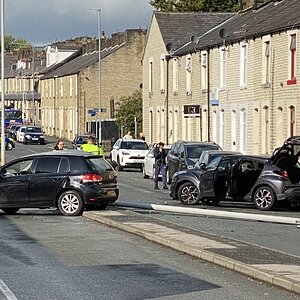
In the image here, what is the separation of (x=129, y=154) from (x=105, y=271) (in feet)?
115

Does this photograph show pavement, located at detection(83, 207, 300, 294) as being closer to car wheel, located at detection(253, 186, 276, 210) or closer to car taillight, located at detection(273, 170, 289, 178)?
car wheel, located at detection(253, 186, 276, 210)

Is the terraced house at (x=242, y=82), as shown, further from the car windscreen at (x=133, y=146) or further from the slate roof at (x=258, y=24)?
the car windscreen at (x=133, y=146)

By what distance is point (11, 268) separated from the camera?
13148mm

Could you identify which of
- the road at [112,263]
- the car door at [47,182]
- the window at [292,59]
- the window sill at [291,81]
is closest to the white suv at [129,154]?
the window sill at [291,81]

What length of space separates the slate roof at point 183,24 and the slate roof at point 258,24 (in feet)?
12.2

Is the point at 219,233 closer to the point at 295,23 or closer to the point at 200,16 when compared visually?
the point at 295,23

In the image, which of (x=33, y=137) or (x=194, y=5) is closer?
(x=194, y=5)

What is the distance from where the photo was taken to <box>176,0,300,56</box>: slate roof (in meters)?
39.2

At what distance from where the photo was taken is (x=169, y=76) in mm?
57250

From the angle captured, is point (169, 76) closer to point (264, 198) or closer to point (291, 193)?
point (264, 198)

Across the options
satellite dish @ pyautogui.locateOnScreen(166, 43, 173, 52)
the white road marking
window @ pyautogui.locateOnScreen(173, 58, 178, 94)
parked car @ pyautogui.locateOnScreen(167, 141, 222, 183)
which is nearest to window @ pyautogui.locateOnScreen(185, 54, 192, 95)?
window @ pyautogui.locateOnScreen(173, 58, 178, 94)

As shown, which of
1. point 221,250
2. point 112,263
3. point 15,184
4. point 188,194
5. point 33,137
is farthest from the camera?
point 33,137

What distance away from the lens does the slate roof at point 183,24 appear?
58.6 meters

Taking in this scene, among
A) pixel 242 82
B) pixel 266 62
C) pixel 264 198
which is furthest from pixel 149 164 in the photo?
pixel 264 198
